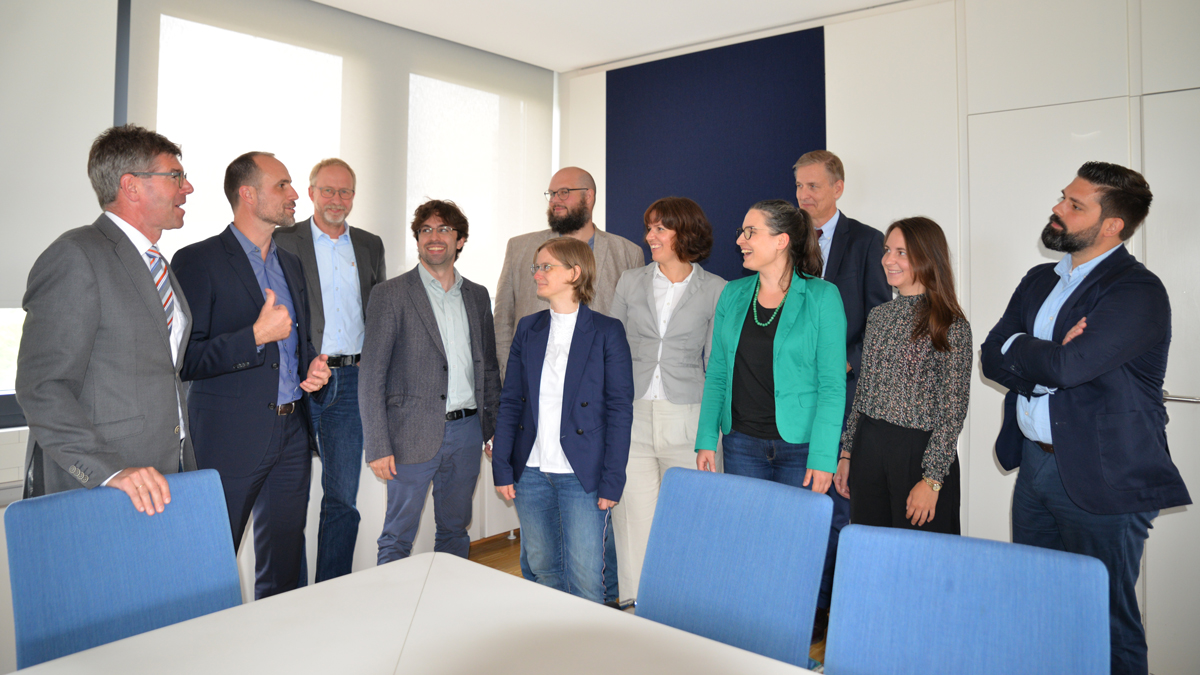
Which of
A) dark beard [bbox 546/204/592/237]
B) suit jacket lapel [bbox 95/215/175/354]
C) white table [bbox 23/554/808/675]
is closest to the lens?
white table [bbox 23/554/808/675]

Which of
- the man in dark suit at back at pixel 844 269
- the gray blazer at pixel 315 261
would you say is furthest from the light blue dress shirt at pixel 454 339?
the man in dark suit at back at pixel 844 269

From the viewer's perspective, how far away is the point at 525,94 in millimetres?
5156

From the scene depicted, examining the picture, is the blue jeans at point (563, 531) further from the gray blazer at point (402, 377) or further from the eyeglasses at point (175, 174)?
the eyeglasses at point (175, 174)

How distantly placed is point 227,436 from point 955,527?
2.45 meters

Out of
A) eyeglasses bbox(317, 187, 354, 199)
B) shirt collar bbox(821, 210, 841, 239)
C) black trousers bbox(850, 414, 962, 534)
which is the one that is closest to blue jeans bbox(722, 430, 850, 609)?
black trousers bbox(850, 414, 962, 534)

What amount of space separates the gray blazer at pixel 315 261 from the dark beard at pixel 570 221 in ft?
2.86

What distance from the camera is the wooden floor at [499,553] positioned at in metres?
4.09

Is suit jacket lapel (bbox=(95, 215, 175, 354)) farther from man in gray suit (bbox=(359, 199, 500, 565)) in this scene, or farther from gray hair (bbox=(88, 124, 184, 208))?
man in gray suit (bbox=(359, 199, 500, 565))

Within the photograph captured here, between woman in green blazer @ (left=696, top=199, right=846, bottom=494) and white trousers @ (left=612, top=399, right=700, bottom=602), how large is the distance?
0.14 meters

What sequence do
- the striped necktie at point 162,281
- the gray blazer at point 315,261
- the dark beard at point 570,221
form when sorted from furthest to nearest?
the dark beard at point 570,221 < the gray blazer at point 315,261 < the striped necktie at point 162,281

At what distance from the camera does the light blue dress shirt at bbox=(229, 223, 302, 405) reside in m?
2.60

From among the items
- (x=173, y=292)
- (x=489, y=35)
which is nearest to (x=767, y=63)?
(x=489, y=35)

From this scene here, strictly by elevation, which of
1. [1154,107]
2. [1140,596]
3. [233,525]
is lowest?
[1140,596]

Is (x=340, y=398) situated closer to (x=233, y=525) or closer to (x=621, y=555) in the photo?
(x=233, y=525)
